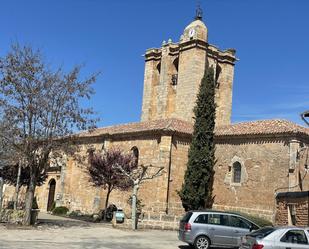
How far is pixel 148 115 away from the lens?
43.7 m

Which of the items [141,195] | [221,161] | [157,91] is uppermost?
[157,91]

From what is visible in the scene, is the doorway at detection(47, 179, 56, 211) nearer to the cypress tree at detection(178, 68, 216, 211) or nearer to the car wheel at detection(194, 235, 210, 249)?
the cypress tree at detection(178, 68, 216, 211)

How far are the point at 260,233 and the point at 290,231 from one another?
30.8 inches

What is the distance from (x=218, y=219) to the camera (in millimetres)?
16453

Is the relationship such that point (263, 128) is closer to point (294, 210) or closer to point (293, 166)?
point (293, 166)

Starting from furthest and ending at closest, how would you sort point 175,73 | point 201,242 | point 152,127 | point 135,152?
point 175,73
point 135,152
point 152,127
point 201,242

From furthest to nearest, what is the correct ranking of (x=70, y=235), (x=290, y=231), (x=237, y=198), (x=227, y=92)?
(x=227, y=92), (x=237, y=198), (x=70, y=235), (x=290, y=231)

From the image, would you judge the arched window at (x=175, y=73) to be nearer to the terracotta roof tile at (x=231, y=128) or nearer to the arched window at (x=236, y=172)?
the terracotta roof tile at (x=231, y=128)

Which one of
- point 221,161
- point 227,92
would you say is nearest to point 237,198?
point 221,161

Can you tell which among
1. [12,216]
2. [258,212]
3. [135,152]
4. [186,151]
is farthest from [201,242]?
[135,152]

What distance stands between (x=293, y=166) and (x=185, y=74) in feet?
54.4

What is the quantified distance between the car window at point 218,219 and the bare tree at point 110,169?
13.6 metres

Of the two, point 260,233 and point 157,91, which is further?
point 157,91

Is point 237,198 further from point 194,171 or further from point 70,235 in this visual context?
point 70,235
